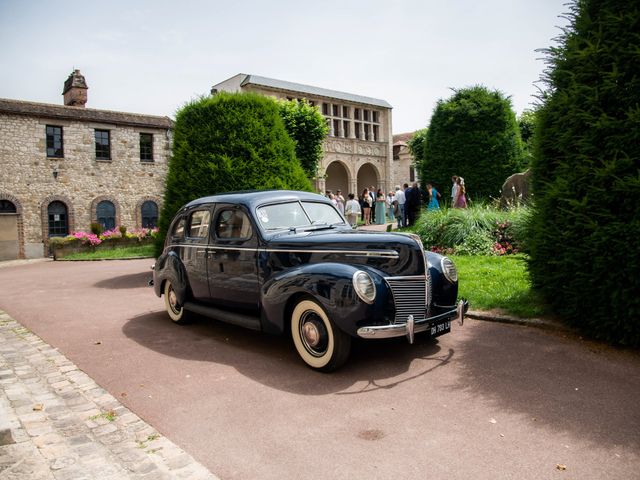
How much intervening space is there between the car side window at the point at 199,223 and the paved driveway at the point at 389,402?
1.33 metres

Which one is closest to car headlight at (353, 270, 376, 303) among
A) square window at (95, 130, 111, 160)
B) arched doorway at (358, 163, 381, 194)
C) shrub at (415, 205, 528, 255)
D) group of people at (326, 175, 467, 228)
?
group of people at (326, 175, 467, 228)

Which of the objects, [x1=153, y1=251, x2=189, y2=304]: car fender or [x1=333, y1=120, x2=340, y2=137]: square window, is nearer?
[x1=153, y1=251, x2=189, y2=304]: car fender

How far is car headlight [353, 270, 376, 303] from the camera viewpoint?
430 centimetres

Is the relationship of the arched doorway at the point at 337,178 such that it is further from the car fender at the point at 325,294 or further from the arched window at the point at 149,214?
the car fender at the point at 325,294

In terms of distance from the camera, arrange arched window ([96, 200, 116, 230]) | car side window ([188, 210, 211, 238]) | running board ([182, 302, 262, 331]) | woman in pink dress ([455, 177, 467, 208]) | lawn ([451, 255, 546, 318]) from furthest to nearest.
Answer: arched window ([96, 200, 116, 230]) → woman in pink dress ([455, 177, 467, 208]) → lawn ([451, 255, 546, 318]) → car side window ([188, 210, 211, 238]) → running board ([182, 302, 262, 331])

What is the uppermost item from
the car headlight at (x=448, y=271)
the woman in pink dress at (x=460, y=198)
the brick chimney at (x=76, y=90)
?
the brick chimney at (x=76, y=90)

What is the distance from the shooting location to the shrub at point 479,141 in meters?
16.0

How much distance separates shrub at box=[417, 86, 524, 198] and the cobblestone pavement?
1405 centimetres

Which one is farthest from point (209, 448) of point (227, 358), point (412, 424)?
point (227, 358)

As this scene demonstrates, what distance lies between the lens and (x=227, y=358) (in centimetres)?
527

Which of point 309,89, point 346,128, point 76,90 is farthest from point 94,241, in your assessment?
point 346,128

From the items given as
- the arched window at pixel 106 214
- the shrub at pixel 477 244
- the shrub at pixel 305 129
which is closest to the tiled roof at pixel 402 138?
the shrub at pixel 305 129

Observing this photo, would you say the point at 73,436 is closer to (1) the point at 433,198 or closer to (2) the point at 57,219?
(1) the point at 433,198

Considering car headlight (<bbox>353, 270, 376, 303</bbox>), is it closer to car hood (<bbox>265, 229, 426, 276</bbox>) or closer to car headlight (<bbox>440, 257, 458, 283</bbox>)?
car hood (<bbox>265, 229, 426, 276</bbox>)
